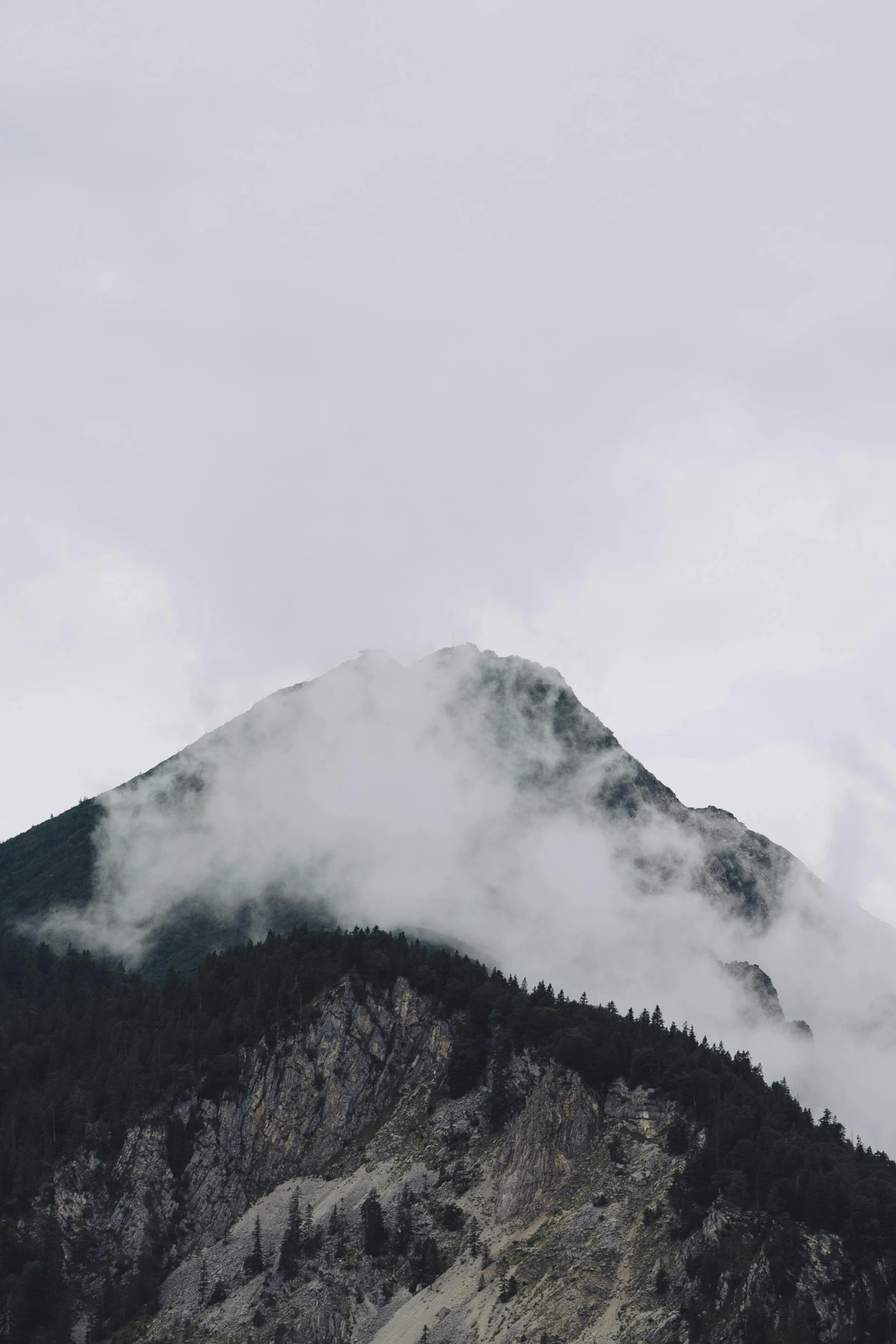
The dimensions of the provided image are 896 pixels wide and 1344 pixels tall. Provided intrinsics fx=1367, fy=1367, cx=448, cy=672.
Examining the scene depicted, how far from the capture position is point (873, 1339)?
652 feet
